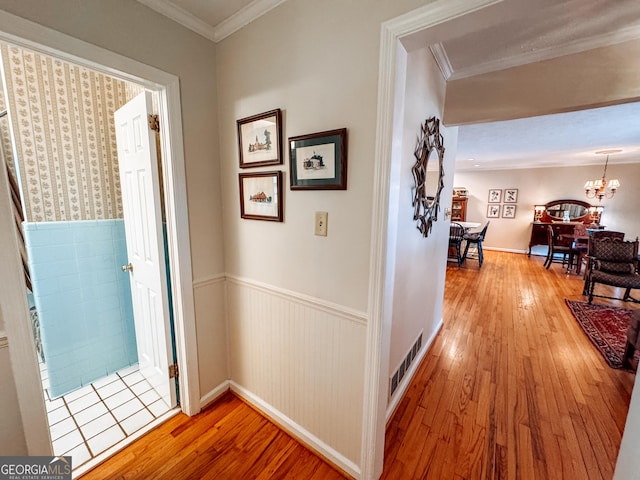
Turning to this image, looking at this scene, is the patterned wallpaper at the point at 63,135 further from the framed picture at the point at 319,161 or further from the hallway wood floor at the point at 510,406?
the hallway wood floor at the point at 510,406

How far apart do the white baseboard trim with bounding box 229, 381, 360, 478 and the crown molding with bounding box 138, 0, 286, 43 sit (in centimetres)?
227

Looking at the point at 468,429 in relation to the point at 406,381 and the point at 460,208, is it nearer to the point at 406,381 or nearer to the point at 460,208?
the point at 406,381

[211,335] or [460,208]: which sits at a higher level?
[460,208]

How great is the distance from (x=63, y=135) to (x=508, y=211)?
8.84 meters

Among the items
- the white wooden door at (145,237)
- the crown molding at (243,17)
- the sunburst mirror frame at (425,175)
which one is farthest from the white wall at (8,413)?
the sunburst mirror frame at (425,175)

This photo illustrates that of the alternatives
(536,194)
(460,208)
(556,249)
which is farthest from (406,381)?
(536,194)

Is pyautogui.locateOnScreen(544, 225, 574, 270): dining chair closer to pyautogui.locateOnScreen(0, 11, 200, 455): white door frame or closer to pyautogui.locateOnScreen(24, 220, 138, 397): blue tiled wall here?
pyautogui.locateOnScreen(0, 11, 200, 455): white door frame

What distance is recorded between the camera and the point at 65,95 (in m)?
1.78

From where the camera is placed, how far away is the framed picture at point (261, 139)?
1377 mm

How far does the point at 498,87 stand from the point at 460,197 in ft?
21.3

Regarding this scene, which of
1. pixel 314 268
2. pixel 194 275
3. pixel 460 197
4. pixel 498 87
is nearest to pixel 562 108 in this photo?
pixel 498 87

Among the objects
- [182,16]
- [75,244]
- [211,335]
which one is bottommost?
[211,335]

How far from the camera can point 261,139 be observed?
145 cm

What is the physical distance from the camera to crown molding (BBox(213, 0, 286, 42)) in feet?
4.31
